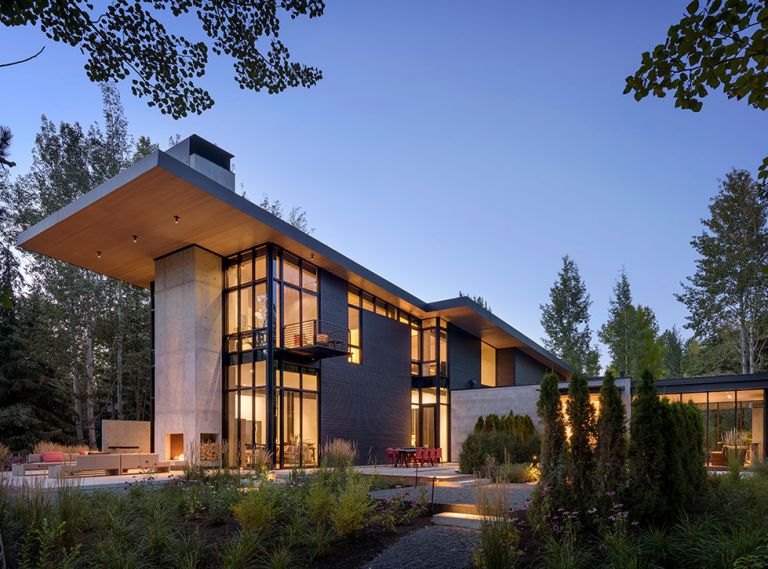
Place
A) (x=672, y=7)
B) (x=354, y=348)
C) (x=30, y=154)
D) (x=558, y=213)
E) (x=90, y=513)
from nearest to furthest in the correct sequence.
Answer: (x=672, y=7) → (x=90, y=513) → (x=354, y=348) → (x=30, y=154) → (x=558, y=213)

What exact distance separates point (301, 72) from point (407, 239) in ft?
248

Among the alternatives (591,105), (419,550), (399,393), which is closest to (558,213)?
(399,393)

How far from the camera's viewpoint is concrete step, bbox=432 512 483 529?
6890 millimetres

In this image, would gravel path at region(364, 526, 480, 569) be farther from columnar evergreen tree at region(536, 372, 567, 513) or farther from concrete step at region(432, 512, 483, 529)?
columnar evergreen tree at region(536, 372, 567, 513)

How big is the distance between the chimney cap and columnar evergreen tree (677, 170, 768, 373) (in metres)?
19.8

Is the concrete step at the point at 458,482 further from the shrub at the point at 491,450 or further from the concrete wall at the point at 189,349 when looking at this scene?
the concrete wall at the point at 189,349

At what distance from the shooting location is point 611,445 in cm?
618

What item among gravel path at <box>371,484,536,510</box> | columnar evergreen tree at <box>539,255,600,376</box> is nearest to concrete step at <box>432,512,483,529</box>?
gravel path at <box>371,484,536,510</box>

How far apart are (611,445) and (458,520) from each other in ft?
6.60

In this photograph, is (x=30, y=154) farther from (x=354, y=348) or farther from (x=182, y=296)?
A: (x=354, y=348)

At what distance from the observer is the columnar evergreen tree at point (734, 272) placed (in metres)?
24.7

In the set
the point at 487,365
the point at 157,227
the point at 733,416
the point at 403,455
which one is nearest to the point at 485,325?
the point at 487,365

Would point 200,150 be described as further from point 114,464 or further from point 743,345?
point 743,345

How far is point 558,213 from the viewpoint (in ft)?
250
